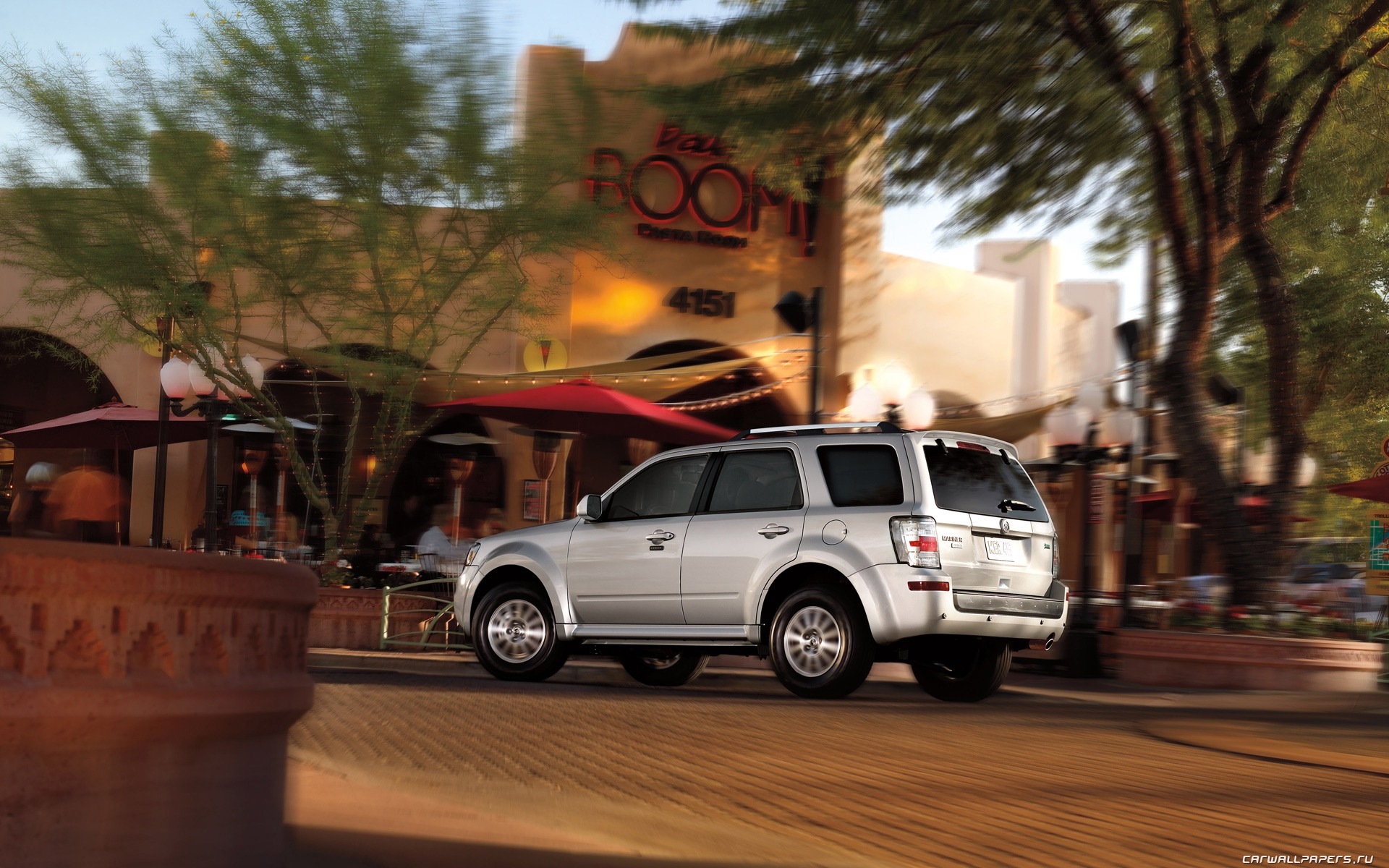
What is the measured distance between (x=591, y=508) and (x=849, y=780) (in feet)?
16.9

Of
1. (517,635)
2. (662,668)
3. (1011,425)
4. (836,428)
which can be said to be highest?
(1011,425)

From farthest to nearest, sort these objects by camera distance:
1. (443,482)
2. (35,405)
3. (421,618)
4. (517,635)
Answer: (35,405), (443,482), (421,618), (517,635)

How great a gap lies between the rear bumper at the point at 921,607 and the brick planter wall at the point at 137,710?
668 centimetres

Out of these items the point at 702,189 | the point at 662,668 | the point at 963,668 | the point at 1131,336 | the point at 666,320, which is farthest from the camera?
the point at 702,189

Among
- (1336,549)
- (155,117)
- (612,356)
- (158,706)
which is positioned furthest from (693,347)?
(1336,549)

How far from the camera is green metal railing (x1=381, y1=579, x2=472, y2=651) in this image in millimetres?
14531

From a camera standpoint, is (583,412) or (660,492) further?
(583,412)

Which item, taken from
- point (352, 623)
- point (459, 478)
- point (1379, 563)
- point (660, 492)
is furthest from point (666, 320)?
point (1379, 563)

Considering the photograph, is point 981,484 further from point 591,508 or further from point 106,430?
point 106,430

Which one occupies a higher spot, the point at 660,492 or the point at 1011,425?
the point at 1011,425

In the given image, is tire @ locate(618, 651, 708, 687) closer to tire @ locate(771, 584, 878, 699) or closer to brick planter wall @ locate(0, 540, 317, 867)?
tire @ locate(771, 584, 878, 699)

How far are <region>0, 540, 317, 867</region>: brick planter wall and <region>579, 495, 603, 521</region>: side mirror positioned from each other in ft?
25.2

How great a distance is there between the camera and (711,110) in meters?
15.6

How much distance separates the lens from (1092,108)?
15.9 metres
